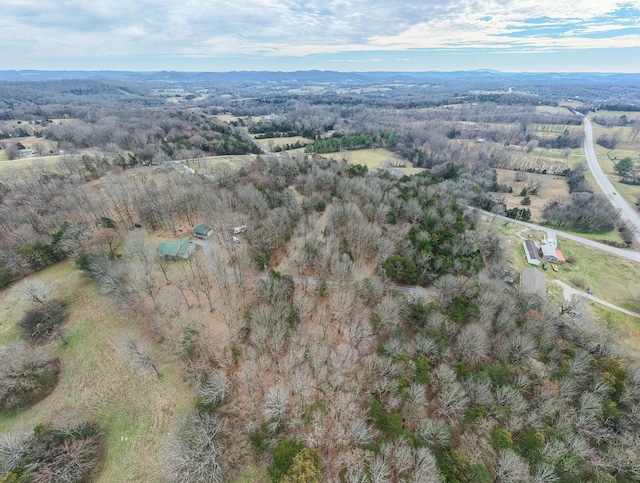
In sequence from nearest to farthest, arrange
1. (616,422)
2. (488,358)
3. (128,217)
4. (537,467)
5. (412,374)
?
1. (537,467)
2. (616,422)
3. (412,374)
4. (488,358)
5. (128,217)

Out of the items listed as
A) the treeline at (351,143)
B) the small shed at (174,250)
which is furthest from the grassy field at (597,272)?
the treeline at (351,143)

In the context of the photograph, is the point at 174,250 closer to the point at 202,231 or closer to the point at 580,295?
the point at 202,231

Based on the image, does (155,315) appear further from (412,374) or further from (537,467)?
(537,467)

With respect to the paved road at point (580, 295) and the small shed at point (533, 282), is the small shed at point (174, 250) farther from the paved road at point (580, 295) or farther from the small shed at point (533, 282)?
the paved road at point (580, 295)

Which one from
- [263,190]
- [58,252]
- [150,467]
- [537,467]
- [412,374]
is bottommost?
[150,467]

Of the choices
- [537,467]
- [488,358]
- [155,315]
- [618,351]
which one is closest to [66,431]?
[155,315]

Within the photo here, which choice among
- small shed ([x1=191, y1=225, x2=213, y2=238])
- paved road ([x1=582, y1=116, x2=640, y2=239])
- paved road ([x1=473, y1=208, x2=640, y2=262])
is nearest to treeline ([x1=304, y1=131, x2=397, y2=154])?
small shed ([x1=191, y1=225, x2=213, y2=238])

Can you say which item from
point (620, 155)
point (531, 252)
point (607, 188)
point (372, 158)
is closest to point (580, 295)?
point (531, 252)
